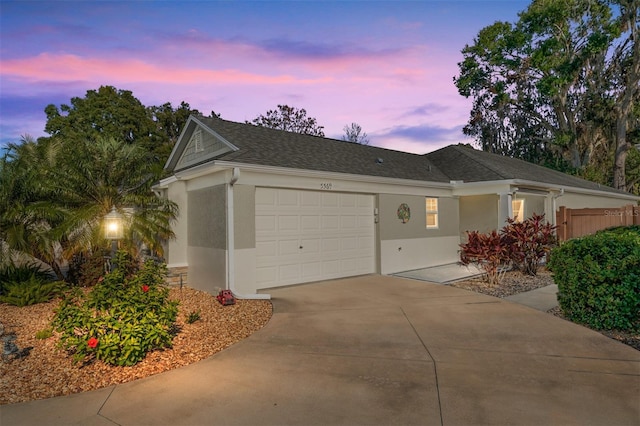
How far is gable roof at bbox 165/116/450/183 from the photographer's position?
973 centimetres

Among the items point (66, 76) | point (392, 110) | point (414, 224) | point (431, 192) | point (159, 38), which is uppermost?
point (392, 110)

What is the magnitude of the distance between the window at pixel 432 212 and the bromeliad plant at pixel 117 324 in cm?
956

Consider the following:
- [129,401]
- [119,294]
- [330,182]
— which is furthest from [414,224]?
[129,401]

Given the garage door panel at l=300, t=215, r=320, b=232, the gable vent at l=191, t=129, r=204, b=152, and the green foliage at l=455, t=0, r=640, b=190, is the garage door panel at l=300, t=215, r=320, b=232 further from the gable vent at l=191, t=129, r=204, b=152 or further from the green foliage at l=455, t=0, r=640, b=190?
the green foliage at l=455, t=0, r=640, b=190

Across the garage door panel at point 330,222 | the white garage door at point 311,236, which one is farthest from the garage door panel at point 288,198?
the garage door panel at point 330,222

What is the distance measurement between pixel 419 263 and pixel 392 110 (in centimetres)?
1180

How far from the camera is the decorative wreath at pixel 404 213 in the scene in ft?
39.0

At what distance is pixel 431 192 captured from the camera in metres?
12.9

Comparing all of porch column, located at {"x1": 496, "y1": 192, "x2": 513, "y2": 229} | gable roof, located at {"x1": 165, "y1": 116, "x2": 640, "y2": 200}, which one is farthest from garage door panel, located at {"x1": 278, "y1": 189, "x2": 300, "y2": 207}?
porch column, located at {"x1": 496, "y1": 192, "x2": 513, "y2": 229}

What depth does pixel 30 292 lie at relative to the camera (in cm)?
812

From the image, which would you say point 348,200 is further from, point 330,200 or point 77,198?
point 77,198

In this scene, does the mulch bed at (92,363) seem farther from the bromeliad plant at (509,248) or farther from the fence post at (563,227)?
the fence post at (563,227)

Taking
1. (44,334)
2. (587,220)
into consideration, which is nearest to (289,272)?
(44,334)

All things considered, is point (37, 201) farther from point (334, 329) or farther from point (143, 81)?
point (334, 329)
